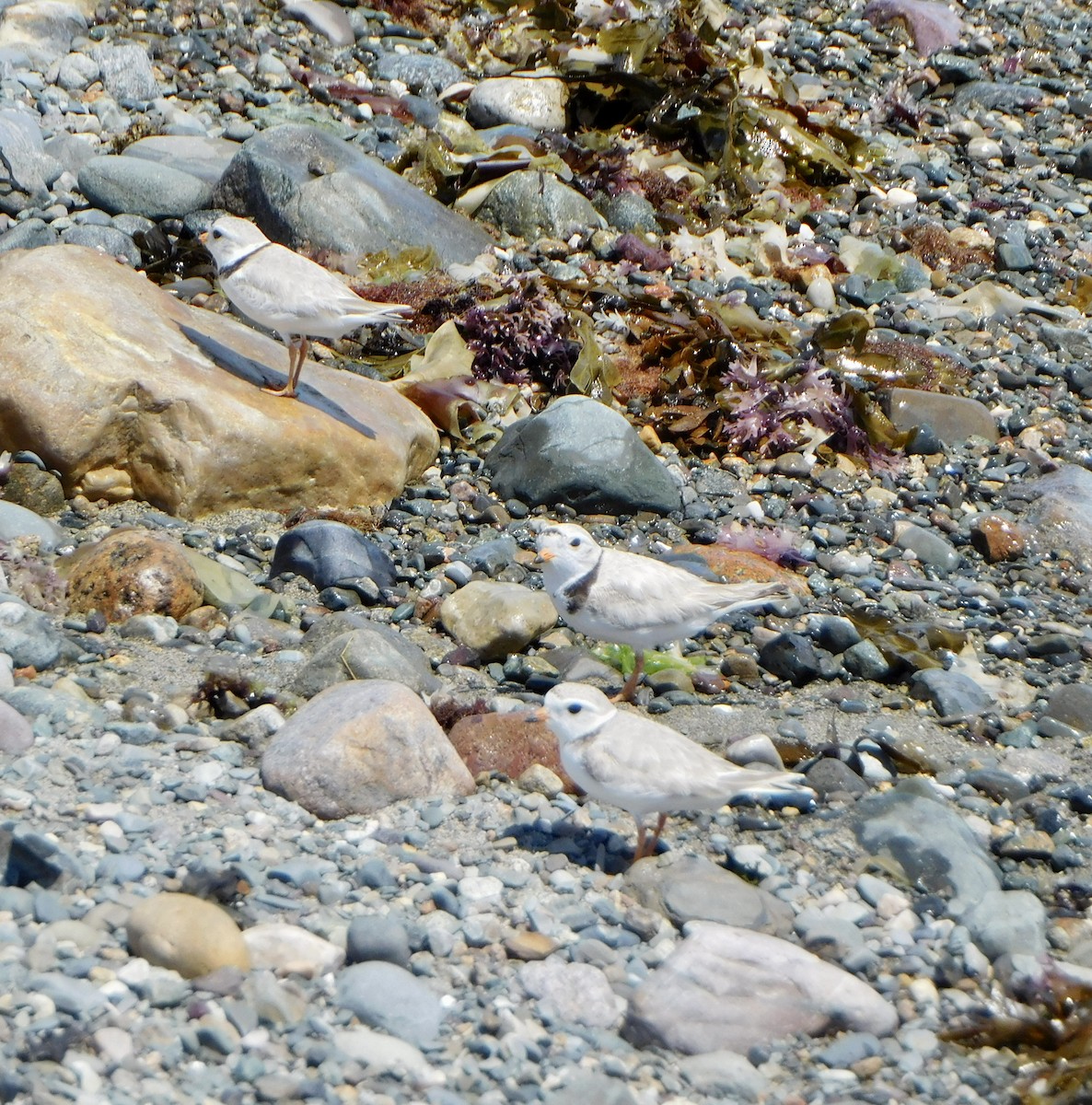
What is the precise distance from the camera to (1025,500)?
916 cm

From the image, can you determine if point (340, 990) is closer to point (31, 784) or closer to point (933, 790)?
point (31, 784)

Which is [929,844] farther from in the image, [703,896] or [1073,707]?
[1073,707]

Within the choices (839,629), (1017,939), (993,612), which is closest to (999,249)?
(993,612)

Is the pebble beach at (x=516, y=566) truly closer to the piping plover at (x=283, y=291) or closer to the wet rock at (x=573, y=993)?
the wet rock at (x=573, y=993)

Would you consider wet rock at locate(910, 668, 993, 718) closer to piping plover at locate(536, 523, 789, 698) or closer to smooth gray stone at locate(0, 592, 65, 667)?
piping plover at locate(536, 523, 789, 698)

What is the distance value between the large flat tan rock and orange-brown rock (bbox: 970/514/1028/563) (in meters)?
3.76

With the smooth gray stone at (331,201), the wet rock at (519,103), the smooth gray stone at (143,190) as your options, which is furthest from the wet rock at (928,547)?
the wet rock at (519,103)

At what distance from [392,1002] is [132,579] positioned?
10.2 feet

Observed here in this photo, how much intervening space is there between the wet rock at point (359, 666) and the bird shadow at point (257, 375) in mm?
2232

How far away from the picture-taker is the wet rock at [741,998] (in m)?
4.01

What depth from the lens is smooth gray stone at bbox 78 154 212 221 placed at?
1086cm

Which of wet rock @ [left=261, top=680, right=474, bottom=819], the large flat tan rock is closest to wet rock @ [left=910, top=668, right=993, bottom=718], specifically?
wet rock @ [left=261, top=680, right=474, bottom=819]

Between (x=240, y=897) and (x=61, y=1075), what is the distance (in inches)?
38.0

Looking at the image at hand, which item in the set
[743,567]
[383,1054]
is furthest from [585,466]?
[383,1054]
